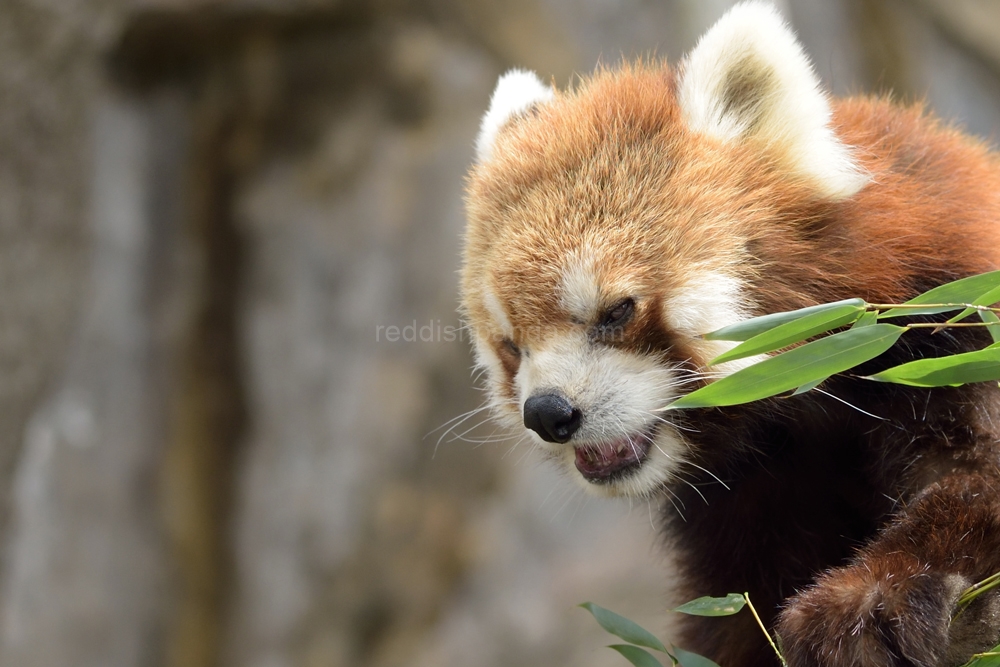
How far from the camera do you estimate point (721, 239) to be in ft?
5.61

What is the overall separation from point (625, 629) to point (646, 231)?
0.70m

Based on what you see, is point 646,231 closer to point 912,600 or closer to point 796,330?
point 796,330

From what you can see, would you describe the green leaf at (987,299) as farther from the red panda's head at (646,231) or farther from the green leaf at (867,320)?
the red panda's head at (646,231)

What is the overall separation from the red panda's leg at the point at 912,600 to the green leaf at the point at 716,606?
89 millimetres

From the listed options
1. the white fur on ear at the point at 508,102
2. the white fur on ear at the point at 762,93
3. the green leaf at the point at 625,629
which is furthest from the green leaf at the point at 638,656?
the white fur on ear at the point at 508,102

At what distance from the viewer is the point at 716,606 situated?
4.78 feet

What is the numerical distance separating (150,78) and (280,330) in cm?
149

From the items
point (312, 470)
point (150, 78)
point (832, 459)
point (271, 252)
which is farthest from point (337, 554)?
point (832, 459)

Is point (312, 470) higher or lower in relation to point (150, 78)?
lower

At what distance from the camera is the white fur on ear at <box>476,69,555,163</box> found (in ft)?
7.29

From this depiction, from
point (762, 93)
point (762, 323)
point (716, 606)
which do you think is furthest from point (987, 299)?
point (762, 93)

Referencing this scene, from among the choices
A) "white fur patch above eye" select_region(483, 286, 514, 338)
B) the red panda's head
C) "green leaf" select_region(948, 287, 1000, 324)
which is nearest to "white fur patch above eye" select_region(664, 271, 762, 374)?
the red panda's head

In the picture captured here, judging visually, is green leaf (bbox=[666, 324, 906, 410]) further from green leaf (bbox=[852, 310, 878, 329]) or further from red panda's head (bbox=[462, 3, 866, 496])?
red panda's head (bbox=[462, 3, 866, 496])

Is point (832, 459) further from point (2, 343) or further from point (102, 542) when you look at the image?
point (102, 542)
